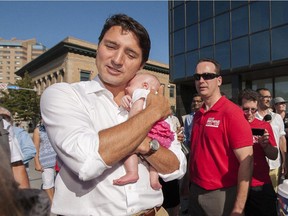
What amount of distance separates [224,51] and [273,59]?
339 cm

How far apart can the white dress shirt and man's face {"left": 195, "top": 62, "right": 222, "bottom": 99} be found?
186cm

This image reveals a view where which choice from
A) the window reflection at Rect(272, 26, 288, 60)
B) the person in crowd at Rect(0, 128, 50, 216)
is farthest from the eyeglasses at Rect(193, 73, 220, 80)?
the window reflection at Rect(272, 26, 288, 60)

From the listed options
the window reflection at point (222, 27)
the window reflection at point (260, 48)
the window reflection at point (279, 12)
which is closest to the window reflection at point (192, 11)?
the window reflection at point (222, 27)

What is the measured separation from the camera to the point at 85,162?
156cm

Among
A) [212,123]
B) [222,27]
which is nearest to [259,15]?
[222,27]

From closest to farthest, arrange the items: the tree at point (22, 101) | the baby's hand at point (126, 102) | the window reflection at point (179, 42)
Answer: the baby's hand at point (126, 102), the window reflection at point (179, 42), the tree at point (22, 101)

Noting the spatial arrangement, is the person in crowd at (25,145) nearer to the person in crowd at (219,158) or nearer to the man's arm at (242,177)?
the person in crowd at (219,158)

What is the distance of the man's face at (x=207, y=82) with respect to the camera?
3.62m

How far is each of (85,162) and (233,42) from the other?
744 inches

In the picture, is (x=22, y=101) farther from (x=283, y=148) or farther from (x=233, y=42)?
(x=283, y=148)

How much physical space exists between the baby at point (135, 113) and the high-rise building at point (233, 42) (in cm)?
1591

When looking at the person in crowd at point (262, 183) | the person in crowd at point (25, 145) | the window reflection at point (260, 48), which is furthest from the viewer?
the window reflection at point (260, 48)

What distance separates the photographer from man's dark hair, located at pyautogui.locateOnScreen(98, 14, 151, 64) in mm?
2070

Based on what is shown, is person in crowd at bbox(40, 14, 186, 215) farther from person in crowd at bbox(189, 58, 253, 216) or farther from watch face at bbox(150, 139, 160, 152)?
person in crowd at bbox(189, 58, 253, 216)
